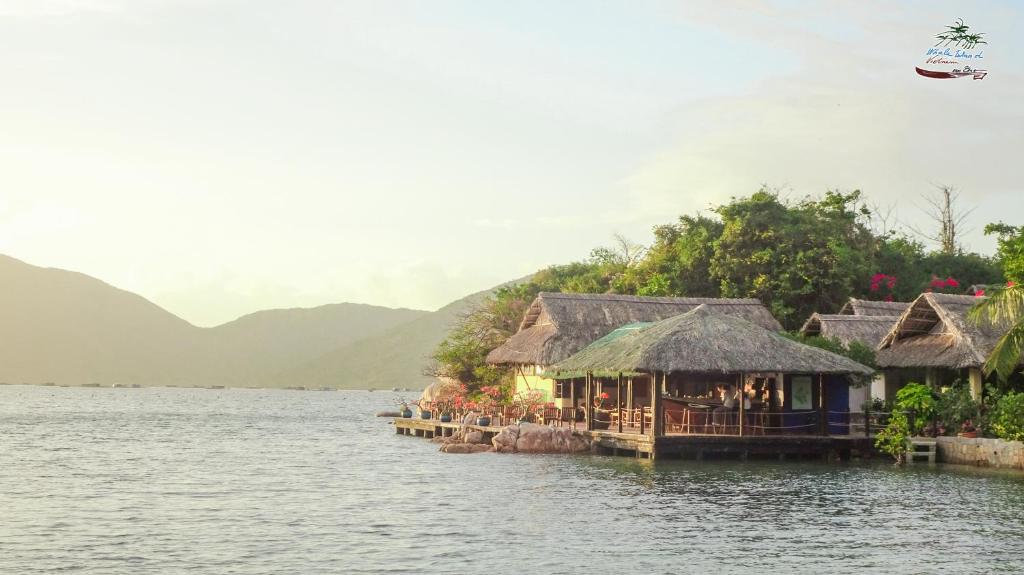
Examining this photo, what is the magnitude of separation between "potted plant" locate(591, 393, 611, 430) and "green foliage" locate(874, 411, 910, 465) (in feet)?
29.4

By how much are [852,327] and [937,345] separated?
18.9 ft

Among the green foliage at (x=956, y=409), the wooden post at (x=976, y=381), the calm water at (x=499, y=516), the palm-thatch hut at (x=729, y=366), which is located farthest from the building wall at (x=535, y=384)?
the wooden post at (x=976, y=381)

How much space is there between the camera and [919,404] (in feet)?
115

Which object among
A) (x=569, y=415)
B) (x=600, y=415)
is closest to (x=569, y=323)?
(x=569, y=415)

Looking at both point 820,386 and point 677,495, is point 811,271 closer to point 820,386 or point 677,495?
point 820,386

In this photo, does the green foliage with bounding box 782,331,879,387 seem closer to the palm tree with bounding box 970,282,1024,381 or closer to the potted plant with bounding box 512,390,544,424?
the palm tree with bounding box 970,282,1024,381

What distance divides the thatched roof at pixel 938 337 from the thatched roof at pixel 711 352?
10.3 feet

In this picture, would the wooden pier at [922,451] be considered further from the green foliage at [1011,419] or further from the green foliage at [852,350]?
the green foliage at [852,350]

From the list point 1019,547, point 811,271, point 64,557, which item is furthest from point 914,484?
point 811,271

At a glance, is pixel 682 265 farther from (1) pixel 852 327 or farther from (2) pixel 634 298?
(1) pixel 852 327

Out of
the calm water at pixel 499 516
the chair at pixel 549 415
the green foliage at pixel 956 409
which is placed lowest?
the calm water at pixel 499 516

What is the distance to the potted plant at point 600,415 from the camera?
38.7 meters

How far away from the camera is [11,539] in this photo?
2083cm

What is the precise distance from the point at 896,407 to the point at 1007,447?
5.06 m
